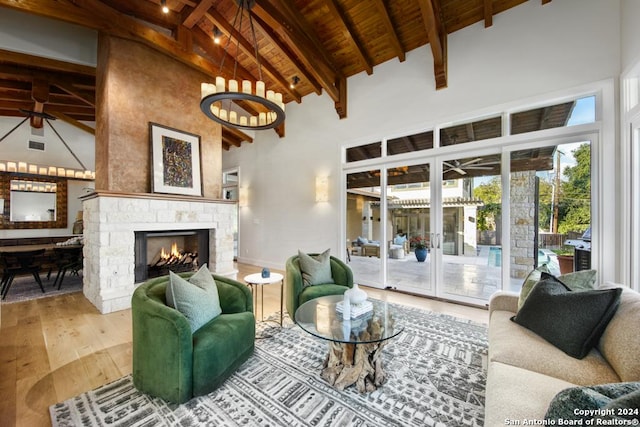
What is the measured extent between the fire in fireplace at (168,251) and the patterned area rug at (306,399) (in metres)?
2.53

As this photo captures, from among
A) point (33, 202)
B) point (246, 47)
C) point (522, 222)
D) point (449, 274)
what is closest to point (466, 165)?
point (522, 222)

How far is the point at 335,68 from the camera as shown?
509cm

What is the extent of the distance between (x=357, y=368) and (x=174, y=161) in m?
4.49

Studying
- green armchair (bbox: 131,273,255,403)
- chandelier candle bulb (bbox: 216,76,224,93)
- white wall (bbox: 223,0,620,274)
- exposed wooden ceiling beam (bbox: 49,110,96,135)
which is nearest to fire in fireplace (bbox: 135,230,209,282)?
white wall (bbox: 223,0,620,274)

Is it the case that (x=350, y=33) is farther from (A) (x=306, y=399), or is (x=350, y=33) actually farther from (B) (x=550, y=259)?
(A) (x=306, y=399)

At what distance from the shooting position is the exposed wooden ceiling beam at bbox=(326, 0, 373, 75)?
381 centimetres

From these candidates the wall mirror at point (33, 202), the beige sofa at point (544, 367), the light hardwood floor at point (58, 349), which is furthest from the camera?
the wall mirror at point (33, 202)

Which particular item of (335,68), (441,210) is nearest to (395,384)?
(441,210)

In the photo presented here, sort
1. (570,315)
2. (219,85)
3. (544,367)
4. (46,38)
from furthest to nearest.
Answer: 1. (46,38)
2. (219,85)
3. (570,315)
4. (544,367)

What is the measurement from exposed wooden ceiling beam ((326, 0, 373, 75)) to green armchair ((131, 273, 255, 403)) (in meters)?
4.39

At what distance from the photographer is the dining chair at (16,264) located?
4.04 metres

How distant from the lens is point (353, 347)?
2.01m

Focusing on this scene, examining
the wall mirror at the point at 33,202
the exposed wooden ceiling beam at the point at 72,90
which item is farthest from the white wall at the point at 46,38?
the wall mirror at the point at 33,202

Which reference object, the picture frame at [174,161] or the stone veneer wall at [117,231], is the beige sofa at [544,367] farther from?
the picture frame at [174,161]
